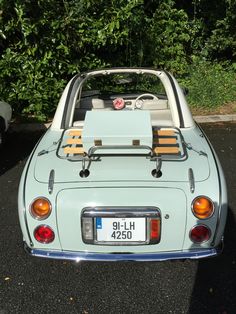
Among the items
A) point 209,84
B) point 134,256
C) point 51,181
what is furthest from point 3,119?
point 209,84

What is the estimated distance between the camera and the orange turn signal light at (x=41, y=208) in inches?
105

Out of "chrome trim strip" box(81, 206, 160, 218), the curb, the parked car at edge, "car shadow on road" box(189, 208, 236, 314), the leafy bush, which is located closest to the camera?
"chrome trim strip" box(81, 206, 160, 218)

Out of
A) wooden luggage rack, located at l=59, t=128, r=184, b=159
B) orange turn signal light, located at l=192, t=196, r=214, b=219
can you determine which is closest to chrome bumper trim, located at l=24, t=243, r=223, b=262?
orange turn signal light, located at l=192, t=196, r=214, b=219

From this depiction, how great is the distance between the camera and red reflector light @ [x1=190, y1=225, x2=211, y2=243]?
2.66 metres

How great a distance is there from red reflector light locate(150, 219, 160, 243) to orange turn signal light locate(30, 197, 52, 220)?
0.68m

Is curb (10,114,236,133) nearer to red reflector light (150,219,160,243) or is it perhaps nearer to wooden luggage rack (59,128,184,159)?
wooden luggage rack (59,128,184,159)

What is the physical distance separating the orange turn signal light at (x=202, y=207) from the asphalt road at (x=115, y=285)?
0.71 metres

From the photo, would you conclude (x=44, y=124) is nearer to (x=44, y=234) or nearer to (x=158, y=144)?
(x=158, y=144)

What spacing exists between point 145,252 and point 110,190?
49 centimetres

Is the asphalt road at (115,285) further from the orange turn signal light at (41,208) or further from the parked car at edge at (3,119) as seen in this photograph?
the parked car at edge at (3,119)

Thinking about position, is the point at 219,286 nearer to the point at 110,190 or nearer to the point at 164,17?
the point at 110,190

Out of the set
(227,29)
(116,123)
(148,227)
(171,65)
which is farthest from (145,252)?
(227,29)

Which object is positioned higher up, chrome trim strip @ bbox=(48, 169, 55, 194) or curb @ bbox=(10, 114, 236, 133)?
chrome trim strip @ bbox=(48, 169, 55, 194)

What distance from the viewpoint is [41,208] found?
2684 millimetres
